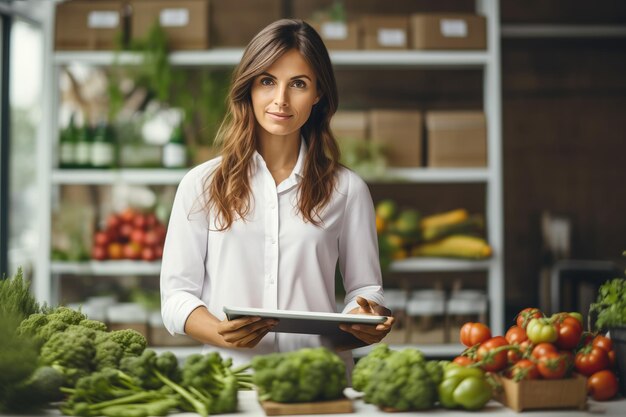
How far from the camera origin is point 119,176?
382cm

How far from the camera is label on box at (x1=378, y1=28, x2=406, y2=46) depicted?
3846mm

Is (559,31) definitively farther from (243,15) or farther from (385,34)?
(243,15)

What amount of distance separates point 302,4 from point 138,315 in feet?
6.67

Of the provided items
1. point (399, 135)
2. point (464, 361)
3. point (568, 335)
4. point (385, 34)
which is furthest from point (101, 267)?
point (568, 335)

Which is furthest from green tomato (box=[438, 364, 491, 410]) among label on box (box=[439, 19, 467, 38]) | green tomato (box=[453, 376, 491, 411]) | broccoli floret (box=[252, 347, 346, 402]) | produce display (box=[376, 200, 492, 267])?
label on box (box=[439, 19, 467, 38])

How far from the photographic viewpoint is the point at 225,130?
2154 mm

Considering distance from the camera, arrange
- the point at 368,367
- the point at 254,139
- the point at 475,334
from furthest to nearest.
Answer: the point at 254,139, the point at 475,334, the point at 368,367

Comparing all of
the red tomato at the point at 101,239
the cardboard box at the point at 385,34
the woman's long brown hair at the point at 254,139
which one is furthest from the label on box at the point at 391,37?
the woman's long brown hair at the point at 254,139

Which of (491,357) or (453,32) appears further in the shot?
(453,32)

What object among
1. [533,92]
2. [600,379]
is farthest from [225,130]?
[533,92]

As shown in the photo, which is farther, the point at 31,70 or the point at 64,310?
the point at 31,70

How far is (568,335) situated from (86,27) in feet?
9.95

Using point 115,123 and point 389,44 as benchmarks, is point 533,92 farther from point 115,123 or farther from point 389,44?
point 115,123

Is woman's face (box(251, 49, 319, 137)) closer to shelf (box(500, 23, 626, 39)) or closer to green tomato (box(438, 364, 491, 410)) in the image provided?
green tomato (box(438, 364, 491, 410))
